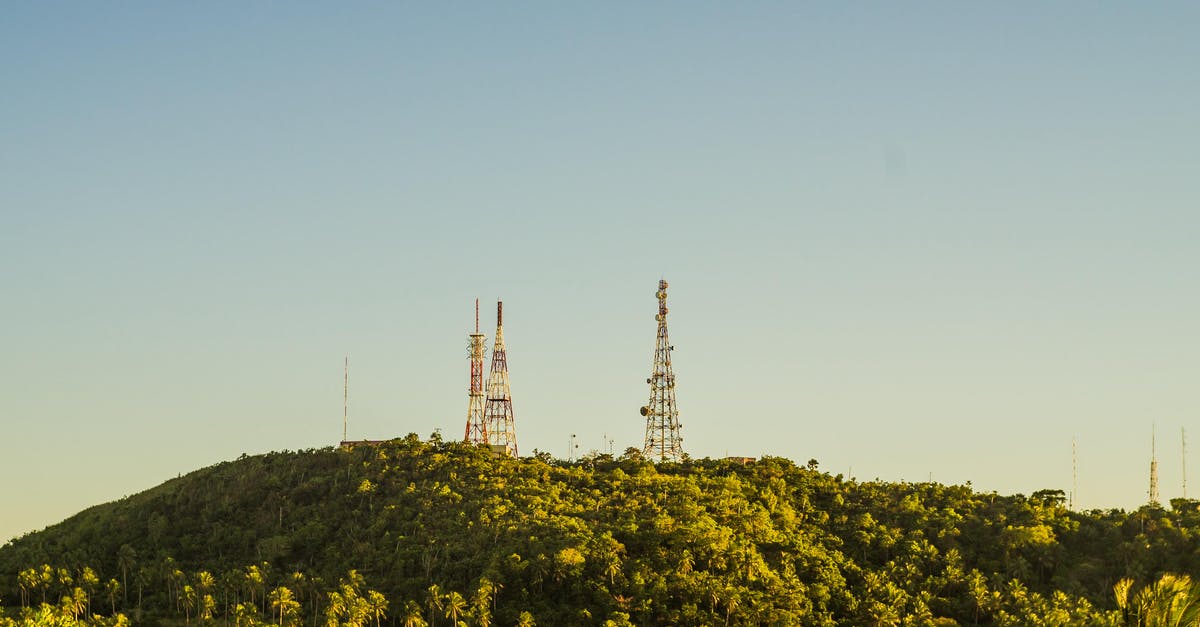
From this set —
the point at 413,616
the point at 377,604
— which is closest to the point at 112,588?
the point at 377,604

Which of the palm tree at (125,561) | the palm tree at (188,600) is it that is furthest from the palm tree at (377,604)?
the palm tree at (125,561)

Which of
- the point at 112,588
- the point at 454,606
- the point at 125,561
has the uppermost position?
the point at 125,561

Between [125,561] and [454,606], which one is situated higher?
[125,561]

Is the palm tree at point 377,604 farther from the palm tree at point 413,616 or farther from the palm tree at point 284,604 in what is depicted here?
the palm tree at point 284,604

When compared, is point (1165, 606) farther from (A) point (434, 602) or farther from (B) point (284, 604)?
(B) point (284, 604)

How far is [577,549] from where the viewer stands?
421 ft

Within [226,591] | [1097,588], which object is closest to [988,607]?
[1097,588]

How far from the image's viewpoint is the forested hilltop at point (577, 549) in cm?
12325

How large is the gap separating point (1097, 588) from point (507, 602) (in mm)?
62363

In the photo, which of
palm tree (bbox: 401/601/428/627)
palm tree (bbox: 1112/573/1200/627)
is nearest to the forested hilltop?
palm tree (bbox: 401/601/428/627)

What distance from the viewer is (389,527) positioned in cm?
14525

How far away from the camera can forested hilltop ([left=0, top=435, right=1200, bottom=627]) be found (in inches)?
4852

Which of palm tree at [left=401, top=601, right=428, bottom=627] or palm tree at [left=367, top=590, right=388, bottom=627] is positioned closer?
palm tree at [left=401, top=601, right=428, bottom=627]

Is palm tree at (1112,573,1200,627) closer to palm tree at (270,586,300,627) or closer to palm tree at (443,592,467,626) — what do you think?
palm tree at (443,592,467,626)
